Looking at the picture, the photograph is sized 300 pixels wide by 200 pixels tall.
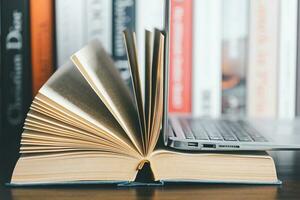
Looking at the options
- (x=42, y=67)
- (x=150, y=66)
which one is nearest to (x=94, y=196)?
(x=150, y=66)

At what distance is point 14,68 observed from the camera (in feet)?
2.64

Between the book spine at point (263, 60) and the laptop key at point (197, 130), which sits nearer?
the laptop key at point (197, 130)

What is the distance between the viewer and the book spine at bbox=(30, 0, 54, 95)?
2.61ft

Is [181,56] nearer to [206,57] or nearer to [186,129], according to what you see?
[206,57]

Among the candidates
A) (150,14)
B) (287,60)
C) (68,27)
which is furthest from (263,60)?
(68,27)

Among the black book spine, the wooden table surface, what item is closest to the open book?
the wooden table surface

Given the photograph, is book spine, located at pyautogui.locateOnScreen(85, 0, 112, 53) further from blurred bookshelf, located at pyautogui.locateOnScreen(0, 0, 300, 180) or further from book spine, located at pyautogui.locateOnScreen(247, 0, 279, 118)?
Answer: book spine, located at pyautogui.locateOnScreen(247, 0, 279, 118)

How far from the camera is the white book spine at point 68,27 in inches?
31.6

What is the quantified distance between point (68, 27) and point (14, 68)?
10cm

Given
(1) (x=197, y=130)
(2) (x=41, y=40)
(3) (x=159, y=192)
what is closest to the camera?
(3) (x=159, y=192)

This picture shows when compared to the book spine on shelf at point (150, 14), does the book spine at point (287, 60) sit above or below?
below

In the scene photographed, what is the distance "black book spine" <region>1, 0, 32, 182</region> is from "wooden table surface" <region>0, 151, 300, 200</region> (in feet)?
0.83

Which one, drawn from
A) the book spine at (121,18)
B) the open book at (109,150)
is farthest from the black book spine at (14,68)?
the open book at (109,150)

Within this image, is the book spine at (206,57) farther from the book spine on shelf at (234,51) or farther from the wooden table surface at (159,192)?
the wooden table surface at (159,192)
